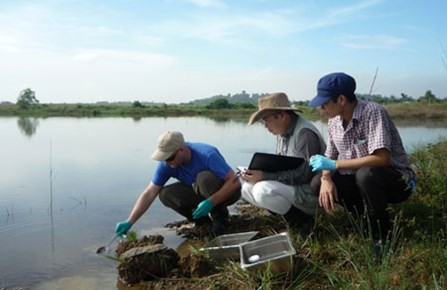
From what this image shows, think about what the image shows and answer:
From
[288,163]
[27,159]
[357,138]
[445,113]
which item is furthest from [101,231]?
[445,113]

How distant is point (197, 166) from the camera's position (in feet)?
12.9

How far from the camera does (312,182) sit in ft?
11.0

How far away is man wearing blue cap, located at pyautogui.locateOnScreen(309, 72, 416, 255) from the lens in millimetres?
2900

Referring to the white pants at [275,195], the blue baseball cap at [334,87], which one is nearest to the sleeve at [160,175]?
the white pants at [275,195]

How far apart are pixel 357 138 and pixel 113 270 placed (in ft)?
6.54

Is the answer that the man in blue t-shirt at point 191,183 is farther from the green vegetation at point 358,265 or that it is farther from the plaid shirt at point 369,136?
the plaid shirt at point 369,136

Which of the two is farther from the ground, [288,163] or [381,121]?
[381,121]

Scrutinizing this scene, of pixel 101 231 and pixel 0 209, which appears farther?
pixel 0 209

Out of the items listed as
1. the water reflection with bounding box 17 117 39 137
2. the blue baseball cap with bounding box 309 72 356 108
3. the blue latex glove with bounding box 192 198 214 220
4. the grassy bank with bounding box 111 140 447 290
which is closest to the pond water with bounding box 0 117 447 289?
the blue latex glove with bounding box 192 198 214 220

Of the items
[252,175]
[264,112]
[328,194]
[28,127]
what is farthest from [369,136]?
[28,127]

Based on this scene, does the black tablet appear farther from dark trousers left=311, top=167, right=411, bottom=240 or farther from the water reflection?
the water reflection

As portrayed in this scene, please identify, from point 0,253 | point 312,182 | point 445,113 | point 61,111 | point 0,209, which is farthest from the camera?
point 61,111

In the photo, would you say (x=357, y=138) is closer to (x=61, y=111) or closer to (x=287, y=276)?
(x=287, y=276)

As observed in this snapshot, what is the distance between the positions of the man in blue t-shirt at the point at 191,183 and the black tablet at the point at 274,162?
31 centimetres
